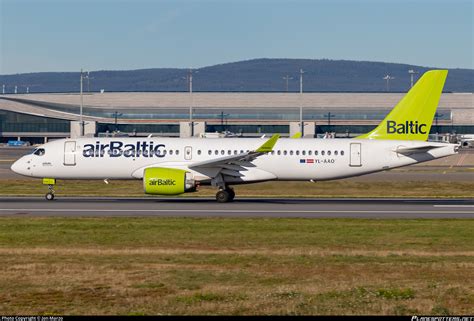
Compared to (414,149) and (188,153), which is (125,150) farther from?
(414,149)

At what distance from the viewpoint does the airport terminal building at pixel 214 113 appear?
169625mm

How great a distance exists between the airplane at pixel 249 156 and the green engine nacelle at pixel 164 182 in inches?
42.3

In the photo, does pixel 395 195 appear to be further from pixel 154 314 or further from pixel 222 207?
pixel 154 314

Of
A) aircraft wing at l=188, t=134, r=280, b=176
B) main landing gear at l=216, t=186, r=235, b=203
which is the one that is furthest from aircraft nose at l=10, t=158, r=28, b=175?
main landing gear at l=216, t=186, r=235, b=203

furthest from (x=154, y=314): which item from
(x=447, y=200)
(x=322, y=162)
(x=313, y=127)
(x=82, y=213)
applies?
(x=313, y=127)

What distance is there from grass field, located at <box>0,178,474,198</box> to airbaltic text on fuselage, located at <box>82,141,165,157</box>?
561 cm

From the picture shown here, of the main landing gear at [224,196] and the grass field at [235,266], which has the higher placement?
the main landing gear at [224,196]

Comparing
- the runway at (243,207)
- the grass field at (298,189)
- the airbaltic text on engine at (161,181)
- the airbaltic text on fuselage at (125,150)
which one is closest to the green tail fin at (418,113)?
the runway at (243,207)

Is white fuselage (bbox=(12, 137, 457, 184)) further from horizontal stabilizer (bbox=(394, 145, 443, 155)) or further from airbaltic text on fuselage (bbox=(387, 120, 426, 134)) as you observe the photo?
airbaltic text on fuselage (bbox=(387, 120, 426, 134))

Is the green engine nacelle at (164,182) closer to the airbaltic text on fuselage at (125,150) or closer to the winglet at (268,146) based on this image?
the airbaltic text on fuselage at (125,150)

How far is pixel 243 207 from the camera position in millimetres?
43625

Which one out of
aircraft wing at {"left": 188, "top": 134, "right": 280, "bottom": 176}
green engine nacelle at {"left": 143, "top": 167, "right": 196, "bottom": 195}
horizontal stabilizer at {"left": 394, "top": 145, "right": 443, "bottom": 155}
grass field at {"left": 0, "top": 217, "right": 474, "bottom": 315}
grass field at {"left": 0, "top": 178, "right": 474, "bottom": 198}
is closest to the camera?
grass field at {"left": 0, "top": 217, "right": 474, "bottom": 315}

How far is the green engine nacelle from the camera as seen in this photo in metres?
44.8

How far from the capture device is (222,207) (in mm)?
43594
